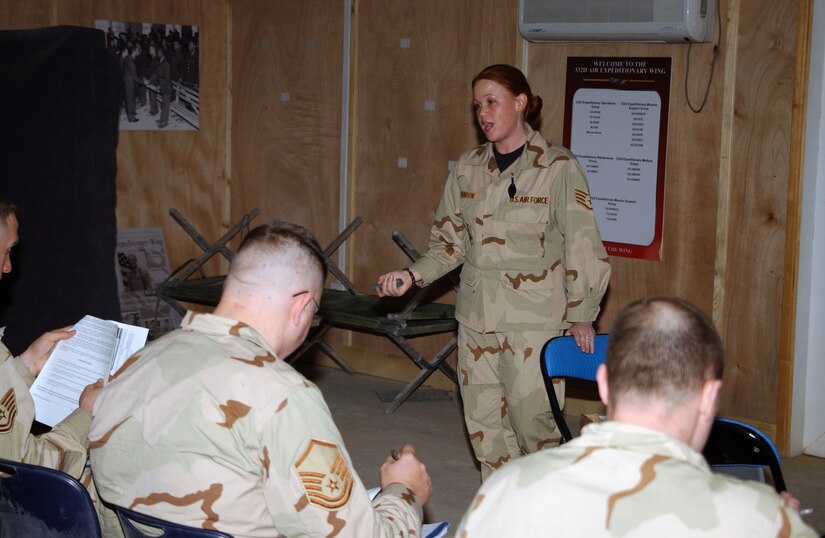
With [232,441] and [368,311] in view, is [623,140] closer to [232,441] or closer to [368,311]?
[368,311]

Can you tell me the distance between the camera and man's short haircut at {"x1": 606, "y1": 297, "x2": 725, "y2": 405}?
1.49 metres

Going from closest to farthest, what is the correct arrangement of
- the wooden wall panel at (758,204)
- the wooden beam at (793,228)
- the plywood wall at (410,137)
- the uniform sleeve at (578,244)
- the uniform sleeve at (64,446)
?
the uniform sleeve at (64,446) → the uniform sleeve at (578,244) → the wooden beam at (793,228) → the wooden wall panel at (758,204) → the plywood wall at (410,137)

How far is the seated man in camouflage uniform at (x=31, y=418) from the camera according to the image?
2.39 m

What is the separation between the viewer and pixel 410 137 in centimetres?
590

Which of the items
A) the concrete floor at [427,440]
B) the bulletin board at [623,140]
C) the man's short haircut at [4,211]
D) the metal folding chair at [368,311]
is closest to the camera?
the man's short haircut at [4,211]

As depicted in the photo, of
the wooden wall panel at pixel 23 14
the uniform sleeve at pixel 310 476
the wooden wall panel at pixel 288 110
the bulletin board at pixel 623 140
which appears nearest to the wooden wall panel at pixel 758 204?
the bulletin board at pixel 623 140

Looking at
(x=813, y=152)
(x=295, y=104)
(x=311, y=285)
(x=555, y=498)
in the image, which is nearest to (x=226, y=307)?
(x=311, y=285)

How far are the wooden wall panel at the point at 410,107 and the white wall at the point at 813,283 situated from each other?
1.56m

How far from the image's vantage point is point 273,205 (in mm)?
6598

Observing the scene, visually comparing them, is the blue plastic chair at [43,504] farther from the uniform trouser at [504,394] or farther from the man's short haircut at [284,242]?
the uniform trouser at [504,394]

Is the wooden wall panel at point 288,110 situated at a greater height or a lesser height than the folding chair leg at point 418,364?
greater

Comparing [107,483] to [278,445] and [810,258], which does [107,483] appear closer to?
[278,445]

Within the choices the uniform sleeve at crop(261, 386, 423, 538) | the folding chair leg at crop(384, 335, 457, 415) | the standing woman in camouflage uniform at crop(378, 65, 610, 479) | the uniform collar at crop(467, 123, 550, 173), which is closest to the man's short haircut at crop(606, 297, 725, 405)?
the uniform sleeve at crop(261, 386, 423, 538)

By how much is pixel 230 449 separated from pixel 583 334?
202cm
